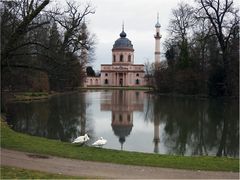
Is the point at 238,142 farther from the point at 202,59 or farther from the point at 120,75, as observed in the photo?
the point at 120,75

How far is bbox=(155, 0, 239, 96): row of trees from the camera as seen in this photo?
4693 centimetres

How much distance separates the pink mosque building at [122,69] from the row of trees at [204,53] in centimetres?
6521

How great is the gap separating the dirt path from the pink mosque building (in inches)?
4675

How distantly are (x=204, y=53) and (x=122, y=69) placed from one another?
77.1 metres

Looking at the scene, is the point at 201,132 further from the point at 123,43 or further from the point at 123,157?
the point at 123,43

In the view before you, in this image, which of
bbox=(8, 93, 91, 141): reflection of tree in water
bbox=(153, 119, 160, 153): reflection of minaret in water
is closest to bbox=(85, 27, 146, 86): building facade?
bbox=(8, 93, 91, 141): reflection of tree in water

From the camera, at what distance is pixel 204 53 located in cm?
5578

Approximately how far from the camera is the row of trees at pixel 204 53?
46931mm

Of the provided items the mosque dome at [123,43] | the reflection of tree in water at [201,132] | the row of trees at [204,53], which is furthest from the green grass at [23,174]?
the mosque dome at [123,43]

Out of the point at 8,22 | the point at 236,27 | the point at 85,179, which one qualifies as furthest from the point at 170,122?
the point at 236,27

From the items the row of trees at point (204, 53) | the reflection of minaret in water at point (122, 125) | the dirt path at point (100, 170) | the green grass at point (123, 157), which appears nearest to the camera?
the dirt path at point (100, 170)

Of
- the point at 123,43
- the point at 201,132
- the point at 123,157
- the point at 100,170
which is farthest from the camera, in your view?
the point at 123,43

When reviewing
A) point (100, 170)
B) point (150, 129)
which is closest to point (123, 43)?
point (150, 129)

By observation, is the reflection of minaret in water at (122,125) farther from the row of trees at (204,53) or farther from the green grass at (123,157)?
the row of trees at (204,53)
